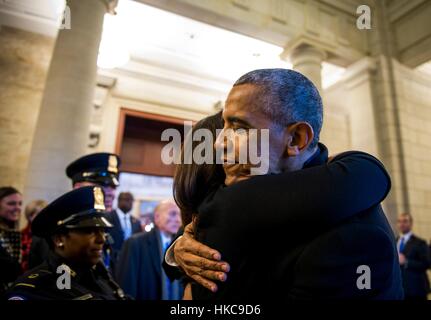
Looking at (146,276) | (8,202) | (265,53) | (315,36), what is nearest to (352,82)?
(315,36)

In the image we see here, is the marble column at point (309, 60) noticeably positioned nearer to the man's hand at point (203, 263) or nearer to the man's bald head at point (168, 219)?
the man's bald head at point (168, 219)

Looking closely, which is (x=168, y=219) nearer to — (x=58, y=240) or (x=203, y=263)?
(x=58, y=240)

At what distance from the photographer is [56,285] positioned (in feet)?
4.92

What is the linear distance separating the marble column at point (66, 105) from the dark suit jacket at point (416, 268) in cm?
418

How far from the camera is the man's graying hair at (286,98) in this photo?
69 cm

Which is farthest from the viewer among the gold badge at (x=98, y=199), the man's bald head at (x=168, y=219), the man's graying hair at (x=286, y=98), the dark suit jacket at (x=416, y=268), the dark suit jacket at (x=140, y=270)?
the dark suit jacket at (x=416, y=268)

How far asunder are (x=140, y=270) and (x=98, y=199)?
1104 mm

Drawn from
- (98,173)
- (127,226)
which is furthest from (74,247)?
(127,226)

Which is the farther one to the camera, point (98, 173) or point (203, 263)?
point (98, 173)

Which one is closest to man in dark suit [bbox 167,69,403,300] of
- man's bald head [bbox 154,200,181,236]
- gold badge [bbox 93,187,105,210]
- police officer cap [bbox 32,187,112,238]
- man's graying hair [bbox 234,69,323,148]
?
man's graying hair [bbox 234,69,323,148]

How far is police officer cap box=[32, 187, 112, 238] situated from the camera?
5.60 ft

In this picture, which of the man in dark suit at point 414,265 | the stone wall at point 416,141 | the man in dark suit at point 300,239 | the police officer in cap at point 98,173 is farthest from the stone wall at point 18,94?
the stone wall at point 416,141
